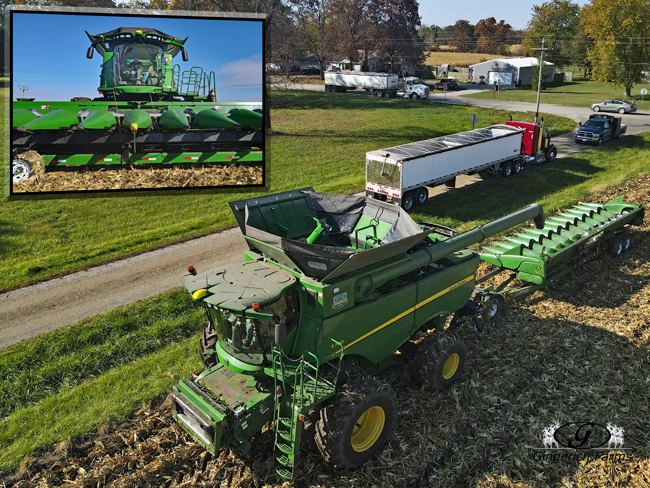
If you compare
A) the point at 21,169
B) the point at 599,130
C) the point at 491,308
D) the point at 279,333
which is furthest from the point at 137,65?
the point at 599,130

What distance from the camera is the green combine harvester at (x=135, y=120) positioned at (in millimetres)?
15677

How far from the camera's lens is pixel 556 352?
35.2ft

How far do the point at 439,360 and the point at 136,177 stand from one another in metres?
15.5

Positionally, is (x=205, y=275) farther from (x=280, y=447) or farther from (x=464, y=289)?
(x=464, y=289)

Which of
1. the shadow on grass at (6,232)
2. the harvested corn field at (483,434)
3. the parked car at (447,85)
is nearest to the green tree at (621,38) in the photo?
the parked car at (447,85)

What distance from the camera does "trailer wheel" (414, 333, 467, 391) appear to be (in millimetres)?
9148

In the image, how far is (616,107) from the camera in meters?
45.9

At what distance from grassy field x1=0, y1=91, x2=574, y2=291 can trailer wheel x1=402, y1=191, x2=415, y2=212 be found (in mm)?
3116

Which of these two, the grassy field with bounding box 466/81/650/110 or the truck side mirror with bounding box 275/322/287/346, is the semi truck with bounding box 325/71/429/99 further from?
the truck side mirror with bounding box 275/322/287/346

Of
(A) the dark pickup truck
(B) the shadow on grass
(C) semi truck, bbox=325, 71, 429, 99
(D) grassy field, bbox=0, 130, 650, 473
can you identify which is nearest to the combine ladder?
(D) grassy field, bbox=0, 130, 650, 473

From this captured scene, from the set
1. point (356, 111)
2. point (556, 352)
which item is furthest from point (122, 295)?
point (356, 111)

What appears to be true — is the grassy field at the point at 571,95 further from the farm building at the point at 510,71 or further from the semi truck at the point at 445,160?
the semi truck at the point at 445,160

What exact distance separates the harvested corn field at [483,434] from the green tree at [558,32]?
6947 centimetres

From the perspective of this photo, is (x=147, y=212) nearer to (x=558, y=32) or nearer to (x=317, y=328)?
(x=317, y=328)
